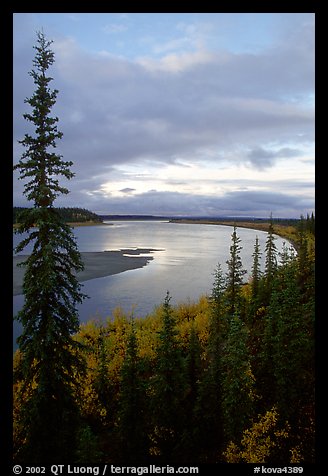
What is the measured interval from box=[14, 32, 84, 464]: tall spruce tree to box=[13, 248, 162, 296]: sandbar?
18.8 m

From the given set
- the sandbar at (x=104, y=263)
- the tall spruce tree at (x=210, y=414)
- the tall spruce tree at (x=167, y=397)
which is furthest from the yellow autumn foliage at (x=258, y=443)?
the sandbar at (x=104, y=263)

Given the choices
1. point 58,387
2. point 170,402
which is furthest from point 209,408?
point 58,387

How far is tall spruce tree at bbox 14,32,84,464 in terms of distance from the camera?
30.9 feet

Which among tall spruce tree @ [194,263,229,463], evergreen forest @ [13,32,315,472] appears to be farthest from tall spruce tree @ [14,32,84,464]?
tall spruce tree @ [194,263,229,463]

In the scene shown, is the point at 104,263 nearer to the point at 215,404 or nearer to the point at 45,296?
the point at 215,404

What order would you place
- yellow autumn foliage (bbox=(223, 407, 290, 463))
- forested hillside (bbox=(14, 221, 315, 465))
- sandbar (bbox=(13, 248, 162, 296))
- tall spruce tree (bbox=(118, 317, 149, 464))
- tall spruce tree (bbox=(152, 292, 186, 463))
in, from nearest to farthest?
yellow autumn foliage (bbox=(223, 407, 290, 463)) < forested hillside (bbox=(14, 221, 315, 465)) < tall spruce tree (bbox=(118, 317, 149, 464)) < tall spruce tree (bbox=(152, 292, 186, 463)) < sandbar (bbox=(13, 248, 162, 296))

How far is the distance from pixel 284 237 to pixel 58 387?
8075cm

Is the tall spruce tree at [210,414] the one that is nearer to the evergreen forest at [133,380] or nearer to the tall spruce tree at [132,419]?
the evergreen forest at [133,380]

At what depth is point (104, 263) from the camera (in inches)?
1497

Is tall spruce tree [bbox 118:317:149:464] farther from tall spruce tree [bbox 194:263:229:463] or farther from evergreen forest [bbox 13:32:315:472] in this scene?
tall spruce tree [bbox 194:263:229:463]

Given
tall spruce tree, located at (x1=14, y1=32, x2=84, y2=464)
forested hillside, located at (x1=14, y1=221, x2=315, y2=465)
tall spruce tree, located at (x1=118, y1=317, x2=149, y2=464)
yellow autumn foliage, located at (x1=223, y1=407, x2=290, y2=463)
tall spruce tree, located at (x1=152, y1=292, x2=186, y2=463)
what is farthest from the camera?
tall spruce tree, located at (x1=152, y1=292, x2=186, y2=463)

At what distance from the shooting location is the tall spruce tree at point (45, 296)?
30.9 feet

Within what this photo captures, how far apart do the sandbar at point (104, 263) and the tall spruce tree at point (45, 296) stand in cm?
1877
